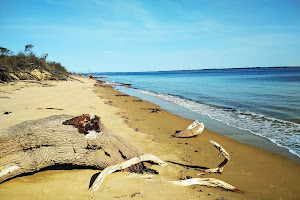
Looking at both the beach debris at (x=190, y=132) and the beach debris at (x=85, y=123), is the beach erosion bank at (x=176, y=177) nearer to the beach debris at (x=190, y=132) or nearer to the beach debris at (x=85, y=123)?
the beach debris at (x=190, y=132)

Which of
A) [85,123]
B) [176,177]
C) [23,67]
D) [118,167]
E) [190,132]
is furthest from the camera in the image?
[23,67]

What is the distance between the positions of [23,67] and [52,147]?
2140 centimetres

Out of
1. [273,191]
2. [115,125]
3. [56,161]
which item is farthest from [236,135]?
[56,161]

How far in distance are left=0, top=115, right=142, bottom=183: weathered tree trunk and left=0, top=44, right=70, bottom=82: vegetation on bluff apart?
16.7 metres

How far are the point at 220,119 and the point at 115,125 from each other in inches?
218

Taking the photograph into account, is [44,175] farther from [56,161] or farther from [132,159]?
[132,159]

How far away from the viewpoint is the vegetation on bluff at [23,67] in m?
16.2

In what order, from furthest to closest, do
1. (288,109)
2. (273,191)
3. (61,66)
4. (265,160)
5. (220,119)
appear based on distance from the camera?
(61,66)
(288,109)
(220,119)
(265,160)
(273,191)

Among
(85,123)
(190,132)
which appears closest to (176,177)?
(85,123)

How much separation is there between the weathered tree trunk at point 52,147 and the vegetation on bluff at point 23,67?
16710 millimetres

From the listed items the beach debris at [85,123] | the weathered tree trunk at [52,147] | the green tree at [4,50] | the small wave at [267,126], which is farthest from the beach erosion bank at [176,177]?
the green tree at [4,50]

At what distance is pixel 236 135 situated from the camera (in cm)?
666

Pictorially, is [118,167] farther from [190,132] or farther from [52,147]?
[190,132]

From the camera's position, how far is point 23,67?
19.5m
